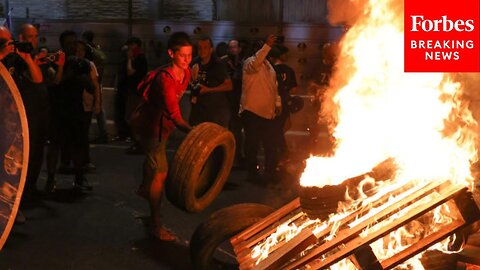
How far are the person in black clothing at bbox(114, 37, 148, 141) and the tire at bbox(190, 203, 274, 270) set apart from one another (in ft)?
25.0

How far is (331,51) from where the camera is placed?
908 cm

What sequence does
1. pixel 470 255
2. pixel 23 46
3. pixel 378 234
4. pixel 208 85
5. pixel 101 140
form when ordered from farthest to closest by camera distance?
pixel 101 140 < pixel 208 85 < pixel 23 46 < pixel 470 255 < pixel 378 234

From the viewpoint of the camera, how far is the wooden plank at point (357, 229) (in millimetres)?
3965

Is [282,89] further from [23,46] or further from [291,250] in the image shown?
[291,250]

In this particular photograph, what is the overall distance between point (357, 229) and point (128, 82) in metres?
9.52

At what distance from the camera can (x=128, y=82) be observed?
A: 512 inches

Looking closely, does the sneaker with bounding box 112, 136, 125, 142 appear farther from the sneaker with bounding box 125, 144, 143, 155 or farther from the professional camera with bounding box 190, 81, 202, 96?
the professional camera with bounding box 190, 81, 202, 96

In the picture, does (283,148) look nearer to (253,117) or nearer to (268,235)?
(253,117)

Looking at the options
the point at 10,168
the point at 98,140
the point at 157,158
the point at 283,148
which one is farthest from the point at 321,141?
the point at 10,168

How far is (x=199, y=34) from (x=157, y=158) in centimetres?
1009

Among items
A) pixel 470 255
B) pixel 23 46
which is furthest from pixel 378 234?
pixel 23 46

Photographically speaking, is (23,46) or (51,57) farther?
(51,57)

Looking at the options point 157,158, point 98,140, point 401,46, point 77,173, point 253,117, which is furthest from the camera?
point 98,140

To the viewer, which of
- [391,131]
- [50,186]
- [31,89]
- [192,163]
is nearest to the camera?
[391,131]
